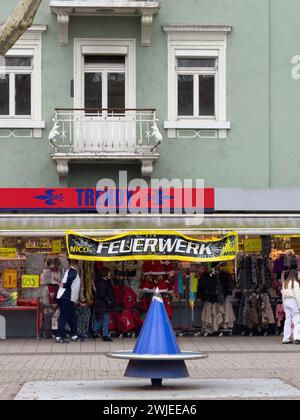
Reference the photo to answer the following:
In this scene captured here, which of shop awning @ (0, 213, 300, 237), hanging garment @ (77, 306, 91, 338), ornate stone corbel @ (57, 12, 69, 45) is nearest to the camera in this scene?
shop awning @ (0, 213, 300, 237)

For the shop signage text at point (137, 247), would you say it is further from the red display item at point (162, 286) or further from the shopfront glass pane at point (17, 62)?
the shopfront glass pane at point (17, 62)

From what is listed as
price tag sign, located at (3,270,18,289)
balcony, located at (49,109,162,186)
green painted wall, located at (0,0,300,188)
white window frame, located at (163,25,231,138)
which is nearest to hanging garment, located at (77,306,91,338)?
price tag sign, located at (3,270,18,289)

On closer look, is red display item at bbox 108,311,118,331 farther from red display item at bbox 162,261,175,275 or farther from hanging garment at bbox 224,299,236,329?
hanging garment at bbox 224,299,236,329

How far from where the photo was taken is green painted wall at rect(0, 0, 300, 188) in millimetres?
27391

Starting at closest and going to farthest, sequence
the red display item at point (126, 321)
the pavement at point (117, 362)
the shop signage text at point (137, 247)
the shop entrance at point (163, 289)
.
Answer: the pavement at point (117, 362) < the shop signage text at point (137, 247) < the red display item at point (126, 321) < the shop entrance at point (163, 289)

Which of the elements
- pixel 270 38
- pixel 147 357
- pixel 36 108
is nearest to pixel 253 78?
pixel 270 38

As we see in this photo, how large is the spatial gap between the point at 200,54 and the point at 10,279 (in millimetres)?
7056

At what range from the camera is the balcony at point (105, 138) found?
26.3 meters

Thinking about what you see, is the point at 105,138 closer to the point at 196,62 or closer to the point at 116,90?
the point at 116,90

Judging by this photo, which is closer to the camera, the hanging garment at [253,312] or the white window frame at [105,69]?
the hanging garment at [253,312]

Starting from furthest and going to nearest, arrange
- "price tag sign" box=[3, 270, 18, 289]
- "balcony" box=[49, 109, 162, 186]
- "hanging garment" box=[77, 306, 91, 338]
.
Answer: "price tag sign" box=[3, 270, 18, 289]
"balcony" box=[49, 109, 162, 186]
"hanging garment" box=[77, 306, 91, 338]

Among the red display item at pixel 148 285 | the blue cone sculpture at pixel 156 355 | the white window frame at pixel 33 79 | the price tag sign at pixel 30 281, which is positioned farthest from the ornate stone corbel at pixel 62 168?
the blue cone sculpture at pixel 156 355

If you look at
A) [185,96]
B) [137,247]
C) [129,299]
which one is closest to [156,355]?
[137,247]

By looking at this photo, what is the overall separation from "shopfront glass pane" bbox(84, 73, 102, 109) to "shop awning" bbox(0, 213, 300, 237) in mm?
3568
